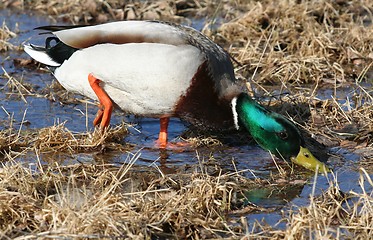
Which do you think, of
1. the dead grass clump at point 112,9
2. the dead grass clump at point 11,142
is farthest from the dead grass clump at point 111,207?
the dead grass clump at point 112,9

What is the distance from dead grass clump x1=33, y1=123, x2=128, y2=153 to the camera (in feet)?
19.2

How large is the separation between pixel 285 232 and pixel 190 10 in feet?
19.6

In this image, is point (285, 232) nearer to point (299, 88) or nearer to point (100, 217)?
point (100, 217)

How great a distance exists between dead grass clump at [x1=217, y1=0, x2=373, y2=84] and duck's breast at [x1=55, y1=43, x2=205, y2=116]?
1925 mm

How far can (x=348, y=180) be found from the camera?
545 centimetres

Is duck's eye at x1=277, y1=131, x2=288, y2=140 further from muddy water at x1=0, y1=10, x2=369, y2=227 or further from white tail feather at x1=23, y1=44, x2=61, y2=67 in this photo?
white tail feather at x1=23, y1=44, x2=61, y2=67

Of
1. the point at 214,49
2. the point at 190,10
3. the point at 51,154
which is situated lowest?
the point at 190,10

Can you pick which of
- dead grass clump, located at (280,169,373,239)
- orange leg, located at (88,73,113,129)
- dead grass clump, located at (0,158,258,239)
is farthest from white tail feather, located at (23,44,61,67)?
dead grass clump, located at (280,169,373,239)

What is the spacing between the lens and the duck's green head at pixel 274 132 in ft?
18.7

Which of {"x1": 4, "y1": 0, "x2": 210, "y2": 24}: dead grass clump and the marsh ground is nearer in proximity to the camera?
the marsh ground

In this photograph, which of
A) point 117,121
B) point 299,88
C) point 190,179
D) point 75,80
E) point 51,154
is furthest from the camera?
point 299,88

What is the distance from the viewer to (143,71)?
5738mm

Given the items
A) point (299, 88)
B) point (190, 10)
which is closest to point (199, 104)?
point (299, 88)

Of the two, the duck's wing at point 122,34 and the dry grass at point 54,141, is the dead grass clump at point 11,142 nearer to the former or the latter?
the dry grass at point 54,141
